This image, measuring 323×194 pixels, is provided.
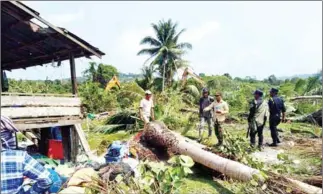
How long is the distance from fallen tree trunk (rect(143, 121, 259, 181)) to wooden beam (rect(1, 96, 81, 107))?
6.76ft

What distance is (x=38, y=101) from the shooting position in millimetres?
7453

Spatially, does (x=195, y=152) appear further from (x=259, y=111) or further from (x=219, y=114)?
(x=259, y=111)

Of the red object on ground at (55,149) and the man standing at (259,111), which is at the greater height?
the man standing at (259,111)

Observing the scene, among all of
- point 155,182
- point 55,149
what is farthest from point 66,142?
point 155,182

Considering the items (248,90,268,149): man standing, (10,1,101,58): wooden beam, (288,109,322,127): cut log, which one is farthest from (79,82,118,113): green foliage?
(248,90,268,149): man standing

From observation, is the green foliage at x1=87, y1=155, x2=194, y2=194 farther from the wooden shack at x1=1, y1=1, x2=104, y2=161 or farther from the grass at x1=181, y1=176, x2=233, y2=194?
the wooden shack at x1=1, y1=1, x2=104, y2=161

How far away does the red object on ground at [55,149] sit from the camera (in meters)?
8.44

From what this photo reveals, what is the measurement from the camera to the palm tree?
30172 mm

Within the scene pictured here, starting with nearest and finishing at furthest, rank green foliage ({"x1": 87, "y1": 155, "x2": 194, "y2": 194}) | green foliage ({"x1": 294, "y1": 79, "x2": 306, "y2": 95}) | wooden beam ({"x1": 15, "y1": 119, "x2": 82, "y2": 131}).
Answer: green foliage ({"x1": 87, "y1": 155, "x2": 194, "y2": 194}) < wooden beam ({"x1": 15, "y1": 119, "x2": 82, "y2": 131}) < green foliage ({"x1": 294, "y1": 79, "x2": 306, "y2": 95})

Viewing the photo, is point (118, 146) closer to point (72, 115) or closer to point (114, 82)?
point (72, 115)

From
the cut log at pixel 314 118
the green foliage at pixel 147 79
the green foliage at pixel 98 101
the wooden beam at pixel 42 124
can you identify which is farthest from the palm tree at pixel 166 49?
the wooden beam at pixel 42 124

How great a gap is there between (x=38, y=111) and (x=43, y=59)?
315 centimetres

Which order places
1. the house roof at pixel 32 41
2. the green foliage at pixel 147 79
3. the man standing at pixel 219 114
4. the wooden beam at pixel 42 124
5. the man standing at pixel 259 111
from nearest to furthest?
the house roof at pixel 32 41
the wooden beam at pixel 42 124
the man standing at pixel 219 114
the man standing at pixel 259 111
the green foliage at pixel 147 79

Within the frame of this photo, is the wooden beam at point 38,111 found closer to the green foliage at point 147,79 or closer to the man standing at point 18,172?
the man standing at point 18,172
